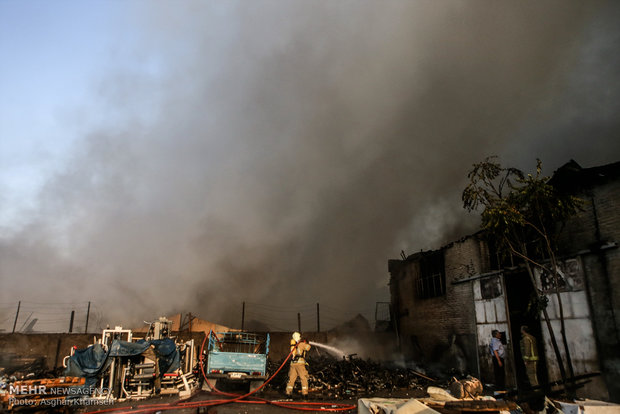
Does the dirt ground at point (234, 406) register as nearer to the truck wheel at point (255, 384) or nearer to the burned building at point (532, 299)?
the truck wheel at point (255, 384)

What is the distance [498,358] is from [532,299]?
8.75ft

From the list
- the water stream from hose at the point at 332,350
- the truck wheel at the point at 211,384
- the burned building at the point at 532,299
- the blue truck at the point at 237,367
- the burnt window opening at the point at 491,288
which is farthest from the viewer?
the water stream from hose at the point at 332,350

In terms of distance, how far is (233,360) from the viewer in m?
11.3

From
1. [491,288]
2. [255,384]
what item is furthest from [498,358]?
[255,384]

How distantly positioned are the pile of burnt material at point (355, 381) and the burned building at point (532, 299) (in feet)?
7.70

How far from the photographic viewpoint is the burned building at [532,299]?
29.1 feet

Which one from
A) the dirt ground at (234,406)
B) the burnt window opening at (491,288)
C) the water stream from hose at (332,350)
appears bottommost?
the dirt ground at (234,406)

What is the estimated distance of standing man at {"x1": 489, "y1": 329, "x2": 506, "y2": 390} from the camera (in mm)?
11625

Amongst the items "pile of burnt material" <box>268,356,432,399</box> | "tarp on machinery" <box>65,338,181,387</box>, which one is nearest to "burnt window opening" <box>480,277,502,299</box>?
"pile of burnt material" <box>268,356,432,399</box>

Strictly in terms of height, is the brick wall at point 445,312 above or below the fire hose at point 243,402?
above

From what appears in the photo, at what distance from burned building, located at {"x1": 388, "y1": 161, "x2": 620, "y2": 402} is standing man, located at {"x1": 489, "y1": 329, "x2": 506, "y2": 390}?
0.22 metres

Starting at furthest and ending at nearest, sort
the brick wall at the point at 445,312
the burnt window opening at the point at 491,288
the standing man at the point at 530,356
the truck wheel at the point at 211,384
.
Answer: the brick wall at the point at 445,312, the burnt window opening at the point at 491,288, the truck wheel at the point at 211,384, the standing man at the point at 530,356

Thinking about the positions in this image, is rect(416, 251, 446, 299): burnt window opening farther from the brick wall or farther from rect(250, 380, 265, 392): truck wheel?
rect(250, 380, 265, 392): truck wheel

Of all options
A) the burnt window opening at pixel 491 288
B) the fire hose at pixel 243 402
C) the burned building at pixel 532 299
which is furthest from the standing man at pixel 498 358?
the fire hose at pixel 243 402
